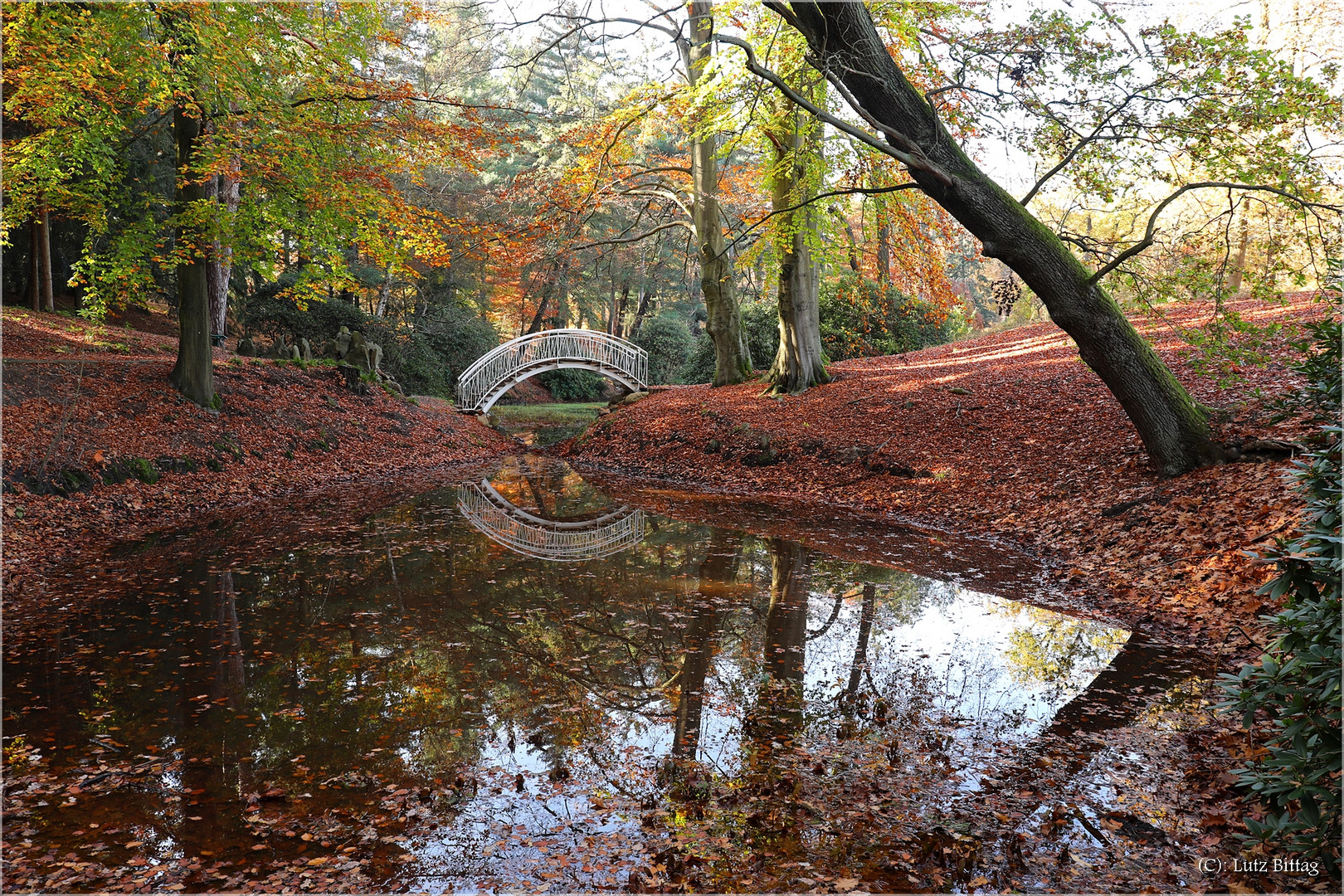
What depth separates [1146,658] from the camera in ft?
16.4

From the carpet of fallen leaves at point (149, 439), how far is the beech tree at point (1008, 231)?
868 cm

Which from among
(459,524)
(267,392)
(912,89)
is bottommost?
(459,524)

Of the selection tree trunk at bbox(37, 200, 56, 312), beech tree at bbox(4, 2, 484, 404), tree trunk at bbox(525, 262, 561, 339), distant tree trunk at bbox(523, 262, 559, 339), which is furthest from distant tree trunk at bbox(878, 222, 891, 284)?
tree trunk at bbox(37, 200, 56, 312)

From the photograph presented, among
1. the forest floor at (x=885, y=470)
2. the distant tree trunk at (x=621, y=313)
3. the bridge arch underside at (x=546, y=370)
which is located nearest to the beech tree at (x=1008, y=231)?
the forest floor at (x=885, y=470)

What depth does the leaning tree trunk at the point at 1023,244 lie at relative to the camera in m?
7.37

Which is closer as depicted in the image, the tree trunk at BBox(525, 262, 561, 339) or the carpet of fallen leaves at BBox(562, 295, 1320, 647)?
the carpet of fallen leaves at BBox(562, 295, 1320, 647)

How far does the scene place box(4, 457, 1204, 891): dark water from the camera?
3.13 metres

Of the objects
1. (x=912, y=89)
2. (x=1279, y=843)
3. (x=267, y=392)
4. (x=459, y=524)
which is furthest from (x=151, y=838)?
(x=267, y=392)

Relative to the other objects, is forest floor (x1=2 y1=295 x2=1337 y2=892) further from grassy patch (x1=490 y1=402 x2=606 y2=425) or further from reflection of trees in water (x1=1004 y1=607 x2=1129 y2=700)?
grassy patch (x1=490 y1=402 x2=606 y2=425)

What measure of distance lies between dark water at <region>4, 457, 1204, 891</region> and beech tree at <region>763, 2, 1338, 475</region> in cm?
292

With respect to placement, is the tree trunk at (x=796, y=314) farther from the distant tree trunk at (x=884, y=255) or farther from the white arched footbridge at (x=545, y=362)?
the white arched footbridge at (x=545, y=362)

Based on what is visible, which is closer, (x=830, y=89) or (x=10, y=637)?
(x=10, y=637)

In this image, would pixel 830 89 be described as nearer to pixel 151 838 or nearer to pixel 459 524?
pixel 459 524

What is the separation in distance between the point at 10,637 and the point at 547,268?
57.3 feet
